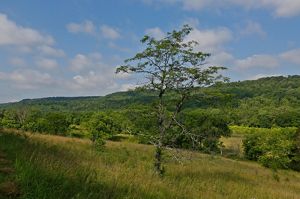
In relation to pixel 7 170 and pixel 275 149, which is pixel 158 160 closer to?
pixel 7 170

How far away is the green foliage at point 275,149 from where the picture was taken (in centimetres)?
5622

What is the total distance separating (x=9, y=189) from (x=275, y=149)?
2382 inches

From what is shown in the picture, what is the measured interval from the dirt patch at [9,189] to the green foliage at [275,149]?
4846cm

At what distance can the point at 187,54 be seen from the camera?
14.0 metres

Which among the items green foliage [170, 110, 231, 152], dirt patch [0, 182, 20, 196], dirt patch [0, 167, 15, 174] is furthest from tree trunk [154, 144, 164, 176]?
dirt patch [0, 182, 20, 196]

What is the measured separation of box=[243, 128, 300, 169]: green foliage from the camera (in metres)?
56.2

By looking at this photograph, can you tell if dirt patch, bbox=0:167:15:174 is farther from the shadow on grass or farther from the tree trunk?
the tree trunk

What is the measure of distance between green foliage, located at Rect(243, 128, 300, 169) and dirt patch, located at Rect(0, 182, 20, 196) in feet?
159

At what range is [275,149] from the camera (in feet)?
199

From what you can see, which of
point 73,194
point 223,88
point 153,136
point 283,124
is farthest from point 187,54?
point 283,124

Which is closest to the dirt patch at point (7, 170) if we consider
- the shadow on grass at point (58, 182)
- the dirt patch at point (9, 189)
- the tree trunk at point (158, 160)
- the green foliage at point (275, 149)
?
the shadow on grass at point (58, 182)

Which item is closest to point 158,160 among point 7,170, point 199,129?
point 199,129

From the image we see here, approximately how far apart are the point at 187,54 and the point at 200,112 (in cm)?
226

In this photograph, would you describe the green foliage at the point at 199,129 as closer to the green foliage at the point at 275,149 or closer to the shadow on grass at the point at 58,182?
the shadow on grass at the point at 58,182
